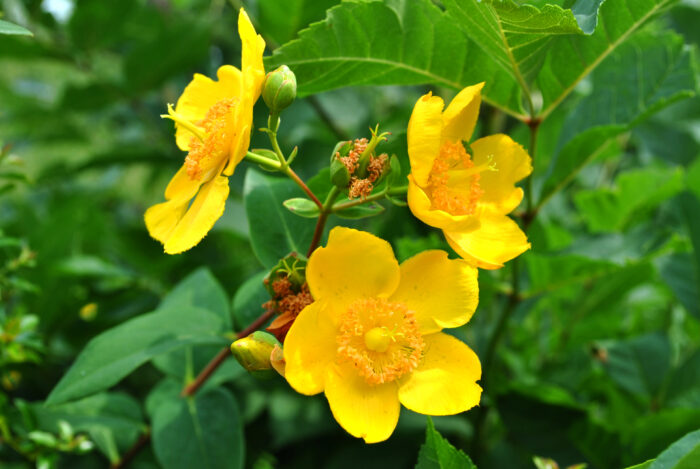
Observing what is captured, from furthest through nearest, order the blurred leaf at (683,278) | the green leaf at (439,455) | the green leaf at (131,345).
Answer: the blurred leaf at (683,278)
the green leaf at (131,345)
the green leaf at (439,455)

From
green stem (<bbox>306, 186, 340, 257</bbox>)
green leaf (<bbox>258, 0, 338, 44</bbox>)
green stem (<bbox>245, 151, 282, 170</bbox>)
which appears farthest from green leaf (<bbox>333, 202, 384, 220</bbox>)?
green leaf (<bbox>258, 0, 338, 44</bbox>)

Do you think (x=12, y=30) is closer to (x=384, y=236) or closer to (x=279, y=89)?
(x=279, y=89)

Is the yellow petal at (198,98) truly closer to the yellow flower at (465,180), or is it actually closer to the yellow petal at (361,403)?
the yellow flower at (465,180)

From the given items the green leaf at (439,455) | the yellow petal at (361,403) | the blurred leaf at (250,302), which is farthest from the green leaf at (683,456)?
the blurred leaf at (250,302)

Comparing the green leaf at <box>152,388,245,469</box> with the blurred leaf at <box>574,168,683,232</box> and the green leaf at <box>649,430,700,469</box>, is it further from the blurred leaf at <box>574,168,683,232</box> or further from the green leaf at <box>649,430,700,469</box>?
the blurred leaf at <box>574,168,683,232</box>

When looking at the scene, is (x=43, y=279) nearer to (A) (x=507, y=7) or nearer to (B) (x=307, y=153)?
(B) (x=307, y=153)

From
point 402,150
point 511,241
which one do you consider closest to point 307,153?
point 402,150
